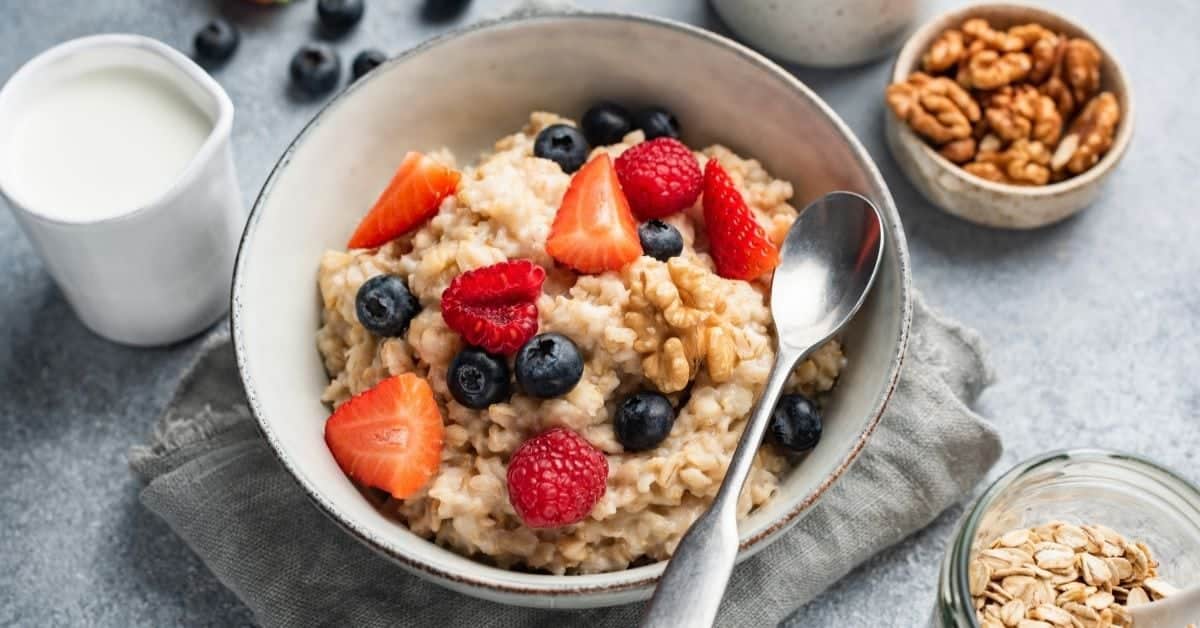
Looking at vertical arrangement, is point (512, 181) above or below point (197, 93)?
above

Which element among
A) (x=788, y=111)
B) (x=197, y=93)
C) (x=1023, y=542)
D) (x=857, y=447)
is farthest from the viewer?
(x=197, y=93)

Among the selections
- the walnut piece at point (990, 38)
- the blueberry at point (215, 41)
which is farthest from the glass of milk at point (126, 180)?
the walnut piece at point (990, 38)

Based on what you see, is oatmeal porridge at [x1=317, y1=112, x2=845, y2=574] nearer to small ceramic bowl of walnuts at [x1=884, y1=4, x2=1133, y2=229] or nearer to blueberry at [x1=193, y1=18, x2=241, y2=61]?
small ceramic bowl of walnuts at [x1=884, y1=4, x2=1133, y2=229]

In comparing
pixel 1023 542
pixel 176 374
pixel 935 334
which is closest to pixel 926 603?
pixel 1023 542

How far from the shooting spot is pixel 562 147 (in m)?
2.30

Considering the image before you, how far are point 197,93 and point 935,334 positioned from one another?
153 centimetres

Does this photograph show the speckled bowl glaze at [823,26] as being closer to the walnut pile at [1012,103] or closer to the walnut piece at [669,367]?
the walnut pile at [1012,103]

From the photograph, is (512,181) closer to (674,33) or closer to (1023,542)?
(674,33)

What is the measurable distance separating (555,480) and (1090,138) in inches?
59.1

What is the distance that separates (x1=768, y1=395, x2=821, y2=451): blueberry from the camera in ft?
6.80

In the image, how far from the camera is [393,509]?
2076 mm

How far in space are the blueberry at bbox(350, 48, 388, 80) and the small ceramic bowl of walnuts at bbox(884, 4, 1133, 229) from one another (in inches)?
45.1

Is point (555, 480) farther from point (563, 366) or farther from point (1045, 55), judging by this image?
point (1045, 55)

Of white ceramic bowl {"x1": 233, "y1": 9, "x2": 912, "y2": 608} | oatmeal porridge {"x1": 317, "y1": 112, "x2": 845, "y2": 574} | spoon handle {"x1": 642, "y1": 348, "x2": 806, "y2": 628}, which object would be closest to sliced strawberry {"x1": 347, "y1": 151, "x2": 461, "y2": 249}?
oatmeal porridge {"x1": 317, "y1": 112, "x2": 845, "y2": 574}
